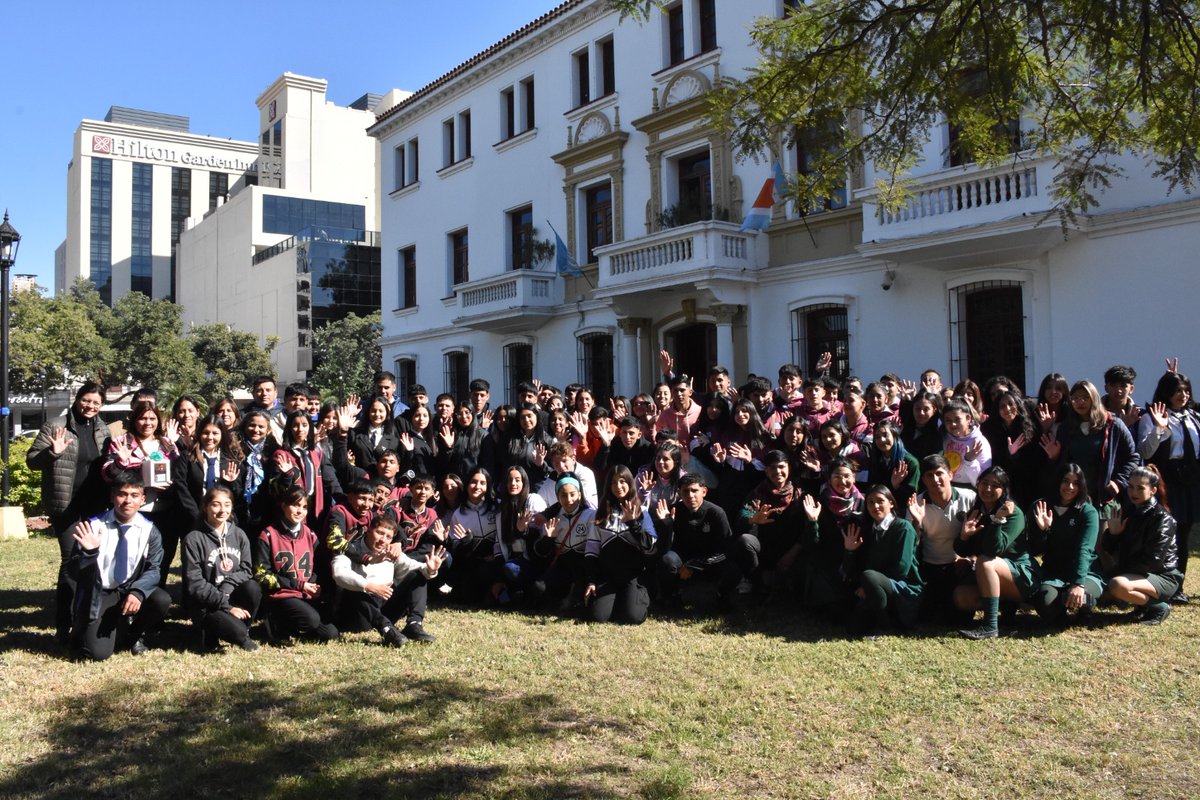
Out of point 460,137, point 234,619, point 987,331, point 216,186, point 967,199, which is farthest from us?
point 216,186

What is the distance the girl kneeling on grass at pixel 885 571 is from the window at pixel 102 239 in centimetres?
8691

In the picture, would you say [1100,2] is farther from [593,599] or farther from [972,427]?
[593,599]

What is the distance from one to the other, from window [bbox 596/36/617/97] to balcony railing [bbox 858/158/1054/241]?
24.4 feet

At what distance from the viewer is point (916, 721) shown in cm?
446

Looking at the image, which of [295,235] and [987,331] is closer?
[987,331]

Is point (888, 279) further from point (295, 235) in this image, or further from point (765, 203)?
point (295, 235)

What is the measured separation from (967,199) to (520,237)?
1127cm

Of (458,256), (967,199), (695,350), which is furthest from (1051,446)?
(458,256)

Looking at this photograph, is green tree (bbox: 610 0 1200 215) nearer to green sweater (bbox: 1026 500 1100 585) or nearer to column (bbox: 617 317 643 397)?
green sweater (bbox: 1026 500 1100 585)

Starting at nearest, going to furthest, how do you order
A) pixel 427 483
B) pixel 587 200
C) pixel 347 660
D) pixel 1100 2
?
pixel 1100 2 → pixel 347 660 → pixel 427 483 → pixel 587 200

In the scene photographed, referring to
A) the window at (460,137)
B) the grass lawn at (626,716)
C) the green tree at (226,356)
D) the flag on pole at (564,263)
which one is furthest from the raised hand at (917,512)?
the green tree at (226,356)

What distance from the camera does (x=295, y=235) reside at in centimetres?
5003

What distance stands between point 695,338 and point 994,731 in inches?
541

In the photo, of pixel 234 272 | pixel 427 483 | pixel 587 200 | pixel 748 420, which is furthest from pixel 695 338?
pixel 234 272
